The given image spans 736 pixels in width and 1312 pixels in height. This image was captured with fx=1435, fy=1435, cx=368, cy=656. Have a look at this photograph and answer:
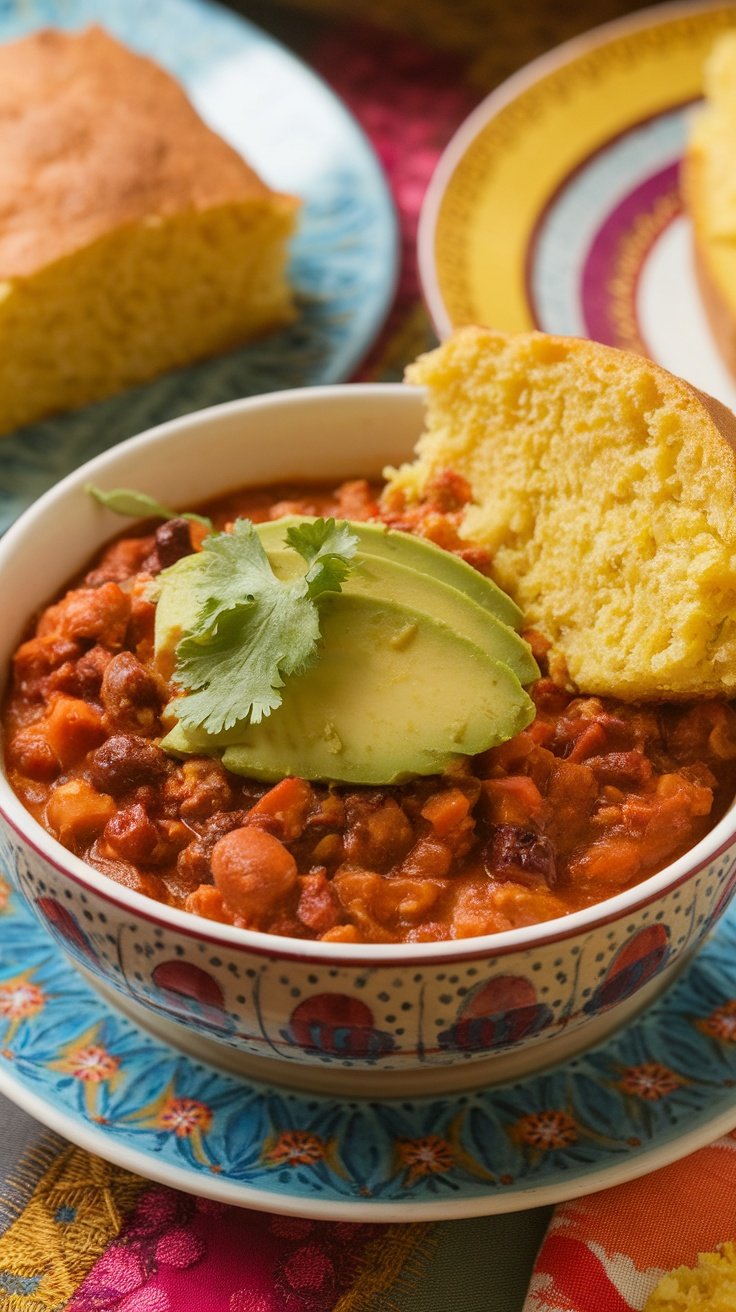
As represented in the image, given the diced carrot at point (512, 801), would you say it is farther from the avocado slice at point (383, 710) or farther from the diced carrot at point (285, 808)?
the diced carrot at point (285, 808)

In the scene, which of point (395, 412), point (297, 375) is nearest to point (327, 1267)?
point (395, 412)

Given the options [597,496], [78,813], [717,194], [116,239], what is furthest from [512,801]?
[717,194]

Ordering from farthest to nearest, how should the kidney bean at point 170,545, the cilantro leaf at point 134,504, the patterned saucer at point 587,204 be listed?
the patterned saucer at point 587,204
the cilantro leaf at point 134,504
the kidney bean at point 170,545

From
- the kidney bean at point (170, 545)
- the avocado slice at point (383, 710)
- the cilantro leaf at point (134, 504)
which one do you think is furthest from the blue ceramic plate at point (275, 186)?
the avocado slice at point (383, 710)

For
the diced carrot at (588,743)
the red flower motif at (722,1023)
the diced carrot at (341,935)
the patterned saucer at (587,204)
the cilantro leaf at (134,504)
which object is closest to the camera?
the diced carrot at (341,935)

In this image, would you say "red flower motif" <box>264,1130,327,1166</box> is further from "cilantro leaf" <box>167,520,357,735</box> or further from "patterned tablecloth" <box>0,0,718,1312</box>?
"cilantro leaf" <box>167,520,357,735</box>

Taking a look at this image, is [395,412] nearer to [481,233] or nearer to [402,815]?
[402,815]
